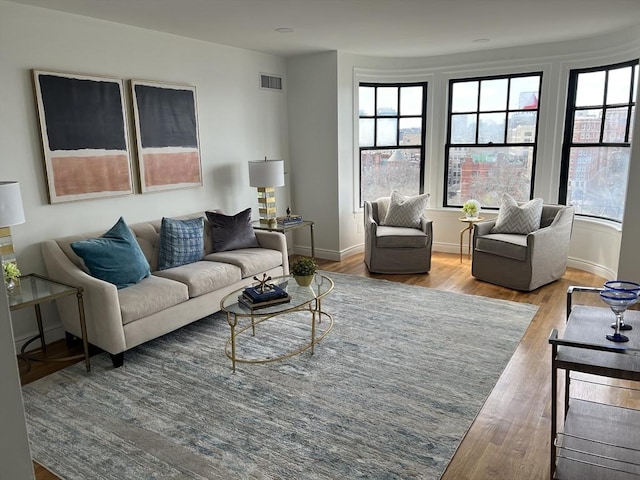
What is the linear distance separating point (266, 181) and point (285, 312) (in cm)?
231

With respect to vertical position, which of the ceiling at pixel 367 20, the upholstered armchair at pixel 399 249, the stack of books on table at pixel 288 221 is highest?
the ceiling at pixel 367 20

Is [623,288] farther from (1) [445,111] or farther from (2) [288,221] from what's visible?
(1) [445,111]

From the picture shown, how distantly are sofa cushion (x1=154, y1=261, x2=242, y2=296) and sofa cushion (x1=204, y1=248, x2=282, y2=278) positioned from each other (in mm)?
89

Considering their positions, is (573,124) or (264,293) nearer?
(264,293)

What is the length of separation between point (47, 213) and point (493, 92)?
5197mm

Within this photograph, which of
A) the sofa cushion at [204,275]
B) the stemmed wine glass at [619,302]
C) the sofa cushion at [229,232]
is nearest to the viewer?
the stemmed wine glass at [619,302]

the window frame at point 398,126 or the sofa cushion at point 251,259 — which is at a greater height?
the window frame at point 398,126

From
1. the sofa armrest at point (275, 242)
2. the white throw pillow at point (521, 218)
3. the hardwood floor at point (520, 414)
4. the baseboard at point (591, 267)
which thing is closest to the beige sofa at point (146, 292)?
the sofa armrest at point (275, 242)

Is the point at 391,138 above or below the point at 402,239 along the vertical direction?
above

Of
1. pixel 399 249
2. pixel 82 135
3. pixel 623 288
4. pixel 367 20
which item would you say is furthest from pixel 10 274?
pixel 399 249

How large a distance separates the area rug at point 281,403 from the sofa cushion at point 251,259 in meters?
0.57

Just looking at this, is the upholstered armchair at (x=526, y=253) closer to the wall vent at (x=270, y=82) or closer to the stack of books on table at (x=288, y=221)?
the stack of books on table at (x=288, y=221)

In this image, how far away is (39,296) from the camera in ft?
10.1

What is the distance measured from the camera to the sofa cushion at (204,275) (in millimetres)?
3852
